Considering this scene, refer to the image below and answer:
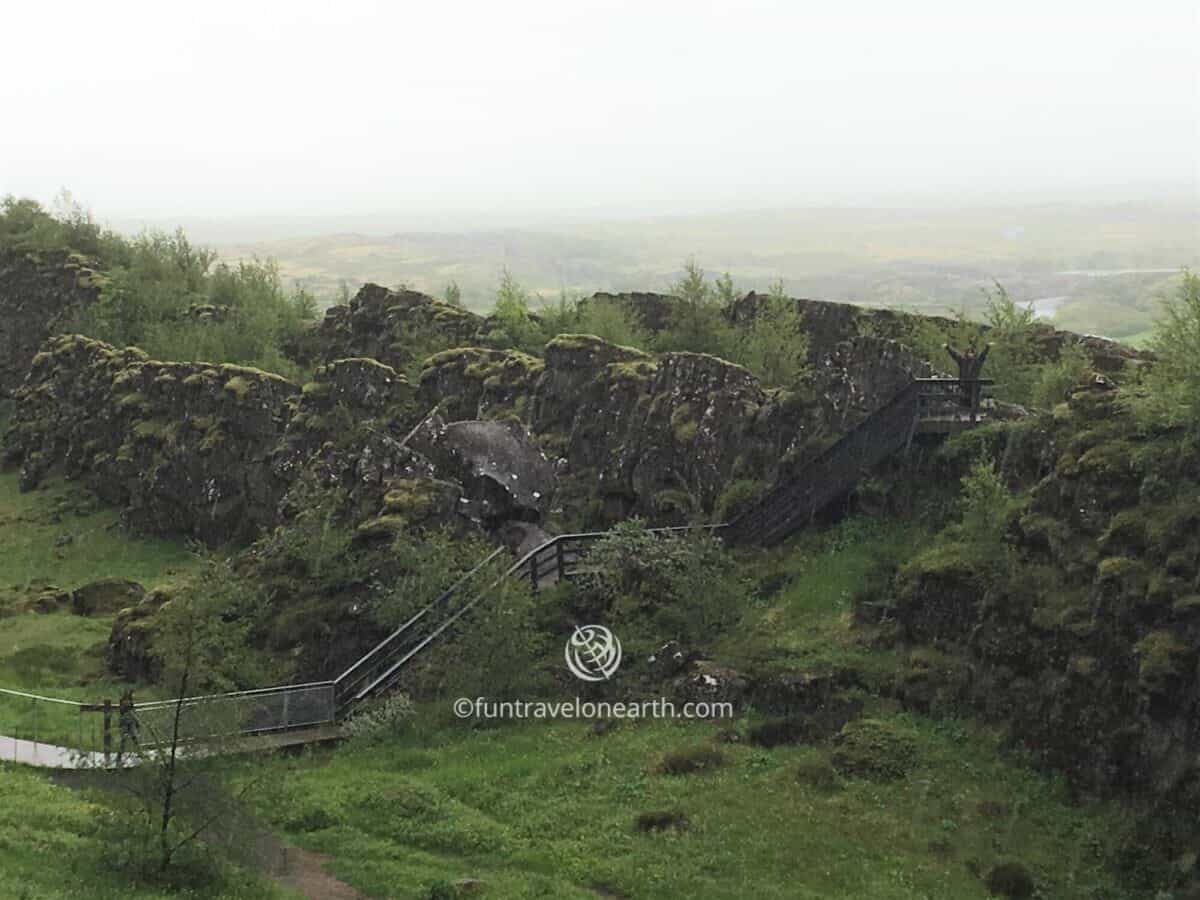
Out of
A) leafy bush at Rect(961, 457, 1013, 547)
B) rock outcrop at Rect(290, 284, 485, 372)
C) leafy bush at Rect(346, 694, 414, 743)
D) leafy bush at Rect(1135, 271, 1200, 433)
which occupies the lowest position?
leafy bush at Rect(346, 694, 414, 743)

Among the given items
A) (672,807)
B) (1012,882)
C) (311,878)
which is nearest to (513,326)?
(672,807)

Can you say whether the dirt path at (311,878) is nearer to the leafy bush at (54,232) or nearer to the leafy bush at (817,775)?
the leafy bush at (817,775)

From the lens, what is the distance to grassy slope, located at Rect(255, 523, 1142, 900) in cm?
2341

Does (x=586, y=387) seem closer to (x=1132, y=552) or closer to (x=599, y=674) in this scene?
(x=599, y=674)

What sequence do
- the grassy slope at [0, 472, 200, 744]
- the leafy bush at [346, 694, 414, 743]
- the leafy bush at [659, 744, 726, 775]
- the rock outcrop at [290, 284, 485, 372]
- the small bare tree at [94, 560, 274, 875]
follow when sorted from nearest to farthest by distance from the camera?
the small bare tree at [94, 560, 274, 875]
the leafy bush at [659, 744, 726, 775]
the leafy bush at [346, 694, 414, 743]
the grassy slope at [0, 472, 200, 744]
the rock outcrop at [290, 284, 485, 372]

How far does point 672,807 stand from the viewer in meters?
26.2

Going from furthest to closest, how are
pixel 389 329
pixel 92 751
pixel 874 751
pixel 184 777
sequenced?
1. pixel 389 329
2. pixel 92 751
3. pixel 874 751
4. pixel 184 777

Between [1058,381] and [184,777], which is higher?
[1058,381]

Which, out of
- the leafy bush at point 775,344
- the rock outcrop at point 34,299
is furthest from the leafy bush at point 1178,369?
the rock outcrop at point 34,299

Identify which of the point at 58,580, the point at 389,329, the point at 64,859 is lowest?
the point at 58,580

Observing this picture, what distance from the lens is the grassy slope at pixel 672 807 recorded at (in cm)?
2341

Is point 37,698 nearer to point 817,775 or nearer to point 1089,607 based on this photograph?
point 817,775

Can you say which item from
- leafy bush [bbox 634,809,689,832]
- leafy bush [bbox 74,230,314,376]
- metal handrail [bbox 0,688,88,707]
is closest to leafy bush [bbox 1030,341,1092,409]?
leafy bush [bbox 634,809,689,832]

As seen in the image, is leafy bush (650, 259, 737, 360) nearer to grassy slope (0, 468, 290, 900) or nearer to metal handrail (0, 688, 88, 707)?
grassy slope (0, 468, 290, 900)
